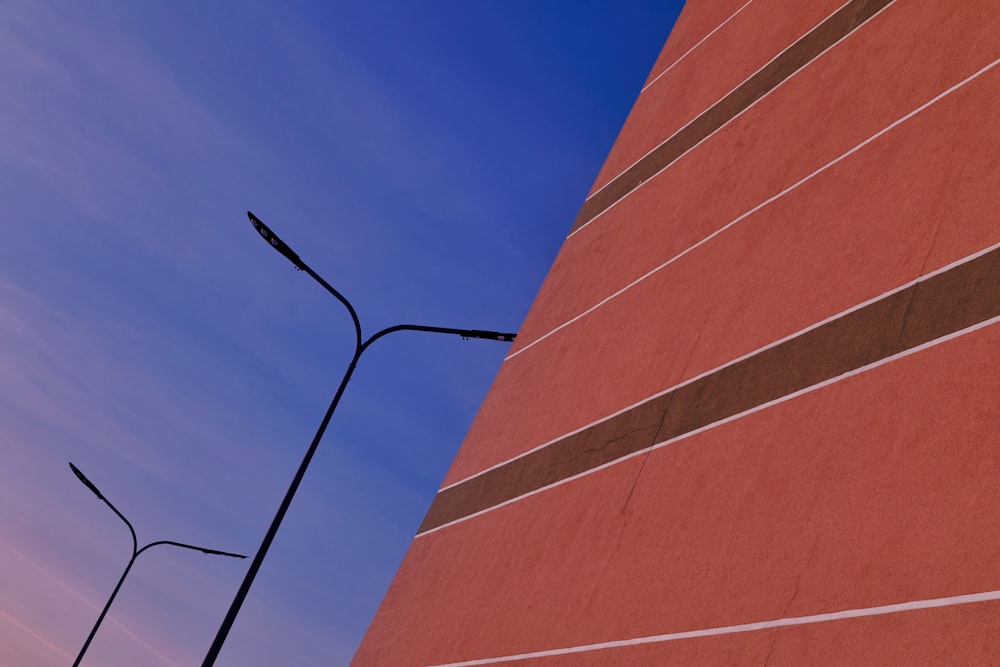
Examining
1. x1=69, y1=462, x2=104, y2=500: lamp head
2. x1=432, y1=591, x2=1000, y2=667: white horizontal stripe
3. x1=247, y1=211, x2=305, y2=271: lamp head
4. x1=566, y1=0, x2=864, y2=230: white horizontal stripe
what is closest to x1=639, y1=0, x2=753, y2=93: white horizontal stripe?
x1=566, y1=0, x2=864, y2=230: white horizontal stripe

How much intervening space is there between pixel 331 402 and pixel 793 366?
7351 mm

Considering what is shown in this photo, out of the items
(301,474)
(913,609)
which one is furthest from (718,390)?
(301,474)

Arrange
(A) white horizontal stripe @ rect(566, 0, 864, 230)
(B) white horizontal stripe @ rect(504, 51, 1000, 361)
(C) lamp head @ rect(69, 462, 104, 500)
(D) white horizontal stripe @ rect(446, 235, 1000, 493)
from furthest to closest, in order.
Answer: (C) lamp head @ rect(69, 462, 104, 500), (A) white horizontal stripe @ rect(566, 0, 864, 230), (B) white horizontal stripe @ rect(504, 51, 1000, 361), (D) white horizontal stripe @ rect(446, 235, 1000, 493)

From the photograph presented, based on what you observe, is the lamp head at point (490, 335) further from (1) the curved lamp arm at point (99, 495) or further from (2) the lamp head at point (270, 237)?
(1) the curved lamp arm at point (99, 495)

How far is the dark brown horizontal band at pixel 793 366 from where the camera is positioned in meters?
5.53

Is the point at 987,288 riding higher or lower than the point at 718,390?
higher

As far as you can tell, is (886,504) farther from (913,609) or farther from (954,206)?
(954,206)

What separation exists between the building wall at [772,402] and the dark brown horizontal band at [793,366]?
23 millimetres

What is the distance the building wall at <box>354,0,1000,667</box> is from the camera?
5.04 meters

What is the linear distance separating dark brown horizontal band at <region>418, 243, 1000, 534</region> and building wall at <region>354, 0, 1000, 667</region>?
2cm

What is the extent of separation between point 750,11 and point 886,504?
8.88 metres

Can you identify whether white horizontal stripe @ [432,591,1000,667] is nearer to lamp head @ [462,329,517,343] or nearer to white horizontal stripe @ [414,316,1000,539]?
white horizontal stripe @ [414,316,1000,539]

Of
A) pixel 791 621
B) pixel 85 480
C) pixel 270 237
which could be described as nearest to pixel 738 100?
pixel 270 237

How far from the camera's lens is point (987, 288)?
212 inches
